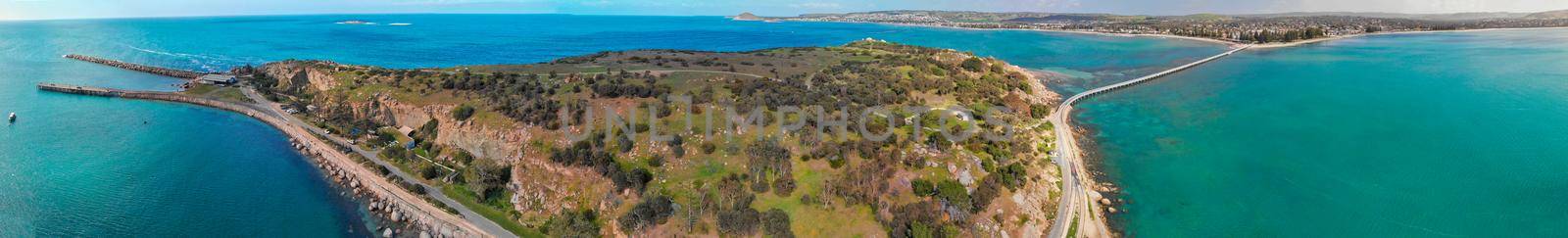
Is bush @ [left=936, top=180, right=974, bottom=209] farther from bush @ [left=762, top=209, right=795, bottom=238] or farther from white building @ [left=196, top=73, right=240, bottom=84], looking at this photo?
white building @ [left=196, top=73, right=240, bottom=84]

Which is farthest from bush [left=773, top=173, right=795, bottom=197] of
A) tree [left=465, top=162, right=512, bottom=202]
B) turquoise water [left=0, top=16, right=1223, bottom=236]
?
turquoise water [left=0, top=16, right=1223, bottom=236]

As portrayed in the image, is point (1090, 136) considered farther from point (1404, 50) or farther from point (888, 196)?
point (1404, 50)

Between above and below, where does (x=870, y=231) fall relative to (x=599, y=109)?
below

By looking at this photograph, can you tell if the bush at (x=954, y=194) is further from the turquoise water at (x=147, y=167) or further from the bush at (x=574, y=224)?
the turquoise water at (x=147, y=167)

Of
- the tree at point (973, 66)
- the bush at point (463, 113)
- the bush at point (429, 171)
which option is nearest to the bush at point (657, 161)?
the bush at point (429, 171)

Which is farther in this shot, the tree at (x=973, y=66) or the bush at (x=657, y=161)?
the tree at (x=973, y=66)

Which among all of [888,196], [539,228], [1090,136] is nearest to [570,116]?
[539,228]
